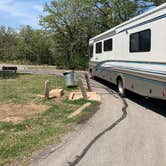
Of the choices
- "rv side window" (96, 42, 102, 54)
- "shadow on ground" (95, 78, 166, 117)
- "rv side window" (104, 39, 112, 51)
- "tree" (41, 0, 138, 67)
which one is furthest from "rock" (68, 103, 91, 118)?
"tree" (41, 0, 138, 67)

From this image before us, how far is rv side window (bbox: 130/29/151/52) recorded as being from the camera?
1070 centimetres

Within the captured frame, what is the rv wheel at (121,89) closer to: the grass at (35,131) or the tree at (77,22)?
the grass at (35,131)

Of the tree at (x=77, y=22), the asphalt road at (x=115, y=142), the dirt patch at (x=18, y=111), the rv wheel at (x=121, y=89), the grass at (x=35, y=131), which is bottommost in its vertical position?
the asphalt road at (x=115, y=142)

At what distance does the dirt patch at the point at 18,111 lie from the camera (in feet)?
31.4

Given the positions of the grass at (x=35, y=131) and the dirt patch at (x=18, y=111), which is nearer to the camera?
the grass at (x=35, y=131)

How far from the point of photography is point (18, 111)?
421 inches

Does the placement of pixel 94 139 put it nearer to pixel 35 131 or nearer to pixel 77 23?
pixel 35 131

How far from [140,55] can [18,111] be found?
435 centimetres

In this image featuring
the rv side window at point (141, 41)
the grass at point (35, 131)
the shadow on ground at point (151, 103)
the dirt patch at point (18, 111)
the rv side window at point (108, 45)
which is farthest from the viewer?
the rv side window at point (108, 45)

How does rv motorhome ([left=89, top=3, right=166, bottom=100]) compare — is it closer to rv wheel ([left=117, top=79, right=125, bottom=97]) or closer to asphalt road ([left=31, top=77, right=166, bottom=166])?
rv wheel ([left=117, top=79, right=125, bottom=97])

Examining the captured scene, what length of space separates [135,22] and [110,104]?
3.03 metres

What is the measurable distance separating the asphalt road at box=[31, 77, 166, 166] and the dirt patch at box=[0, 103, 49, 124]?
74.1 inches

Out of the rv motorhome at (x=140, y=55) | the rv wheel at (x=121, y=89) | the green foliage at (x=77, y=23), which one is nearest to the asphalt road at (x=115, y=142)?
the rv motorhome at (x=140, y=55)

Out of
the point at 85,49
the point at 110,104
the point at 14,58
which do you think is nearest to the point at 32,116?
the point at 110,104
